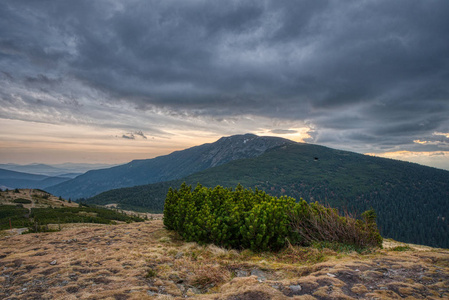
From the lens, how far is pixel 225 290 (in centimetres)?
598

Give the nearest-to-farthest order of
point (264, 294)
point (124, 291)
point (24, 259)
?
point (264, 294) < point (124, 291) < point (24, 259)

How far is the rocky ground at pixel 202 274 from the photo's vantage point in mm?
5508

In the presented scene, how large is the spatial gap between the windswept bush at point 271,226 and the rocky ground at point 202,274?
36.4 inches

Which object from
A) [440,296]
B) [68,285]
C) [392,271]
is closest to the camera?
[440,296]

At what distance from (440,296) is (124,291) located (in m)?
8.06

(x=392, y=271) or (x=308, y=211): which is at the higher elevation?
(x=308, y=211)

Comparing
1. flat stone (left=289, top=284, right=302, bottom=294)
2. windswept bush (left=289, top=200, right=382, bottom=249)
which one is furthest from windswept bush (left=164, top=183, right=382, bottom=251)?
flat stone (left=289, top=284, right=302, bottom=294)

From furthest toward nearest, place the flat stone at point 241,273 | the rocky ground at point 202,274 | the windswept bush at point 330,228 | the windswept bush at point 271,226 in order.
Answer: the windswept bush at point 330,228
the windswept bush at point 271,226
the flat stone at point 241,273
the rocky ground at point 202,274

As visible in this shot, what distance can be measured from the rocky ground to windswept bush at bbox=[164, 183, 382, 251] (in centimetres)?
92

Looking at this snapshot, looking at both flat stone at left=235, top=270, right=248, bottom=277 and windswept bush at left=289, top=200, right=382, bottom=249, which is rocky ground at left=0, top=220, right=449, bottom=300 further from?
windswept bush at left=289, top=200, right=382, bottom=249

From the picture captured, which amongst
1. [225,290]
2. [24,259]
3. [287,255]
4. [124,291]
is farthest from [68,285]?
[287,255]

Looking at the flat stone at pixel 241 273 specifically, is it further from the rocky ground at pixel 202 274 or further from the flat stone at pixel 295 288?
the flat stone at pixel 295 288

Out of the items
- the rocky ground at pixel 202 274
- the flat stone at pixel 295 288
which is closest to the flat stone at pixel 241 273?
the rocky ground at pixel 202 274

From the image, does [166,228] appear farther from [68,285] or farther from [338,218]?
[338,218]
